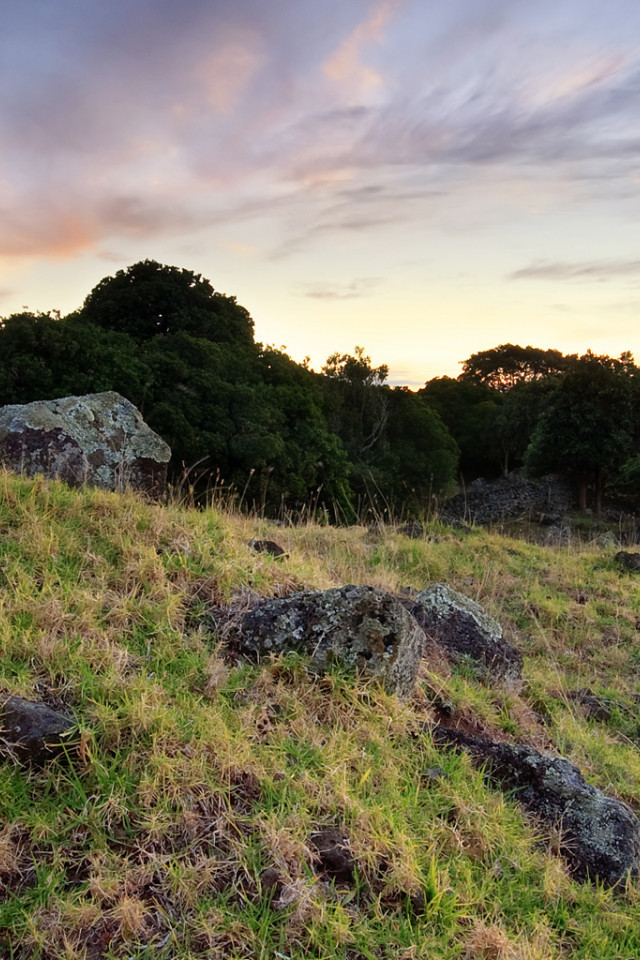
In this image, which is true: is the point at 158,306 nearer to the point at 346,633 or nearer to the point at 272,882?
the point at 346,633

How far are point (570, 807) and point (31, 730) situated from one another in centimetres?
248

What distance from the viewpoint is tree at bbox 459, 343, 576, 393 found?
213 feet

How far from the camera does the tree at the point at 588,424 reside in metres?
31.7

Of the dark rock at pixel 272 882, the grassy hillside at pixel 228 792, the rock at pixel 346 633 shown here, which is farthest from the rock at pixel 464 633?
the dark rock at pixel 272 882

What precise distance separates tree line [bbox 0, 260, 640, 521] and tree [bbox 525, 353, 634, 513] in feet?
0.22

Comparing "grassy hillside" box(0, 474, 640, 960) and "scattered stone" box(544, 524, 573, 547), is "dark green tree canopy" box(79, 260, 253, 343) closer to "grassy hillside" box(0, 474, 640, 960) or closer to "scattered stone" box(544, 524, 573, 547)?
"scattered stone" box(544, 524, 573, 547)

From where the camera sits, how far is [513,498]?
41625mm

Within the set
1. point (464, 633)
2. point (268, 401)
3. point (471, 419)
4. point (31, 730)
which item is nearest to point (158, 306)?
point (268, 401)

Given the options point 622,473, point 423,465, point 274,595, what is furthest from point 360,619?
point 423,465

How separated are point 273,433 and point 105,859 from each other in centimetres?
1582

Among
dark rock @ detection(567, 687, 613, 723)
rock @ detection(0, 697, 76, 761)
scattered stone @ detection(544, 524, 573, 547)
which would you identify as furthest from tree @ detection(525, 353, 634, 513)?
rock @ detection(0, 697, 76, 761)

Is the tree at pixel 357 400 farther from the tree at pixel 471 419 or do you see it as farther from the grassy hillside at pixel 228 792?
the grassy hillside at pixel 228 792

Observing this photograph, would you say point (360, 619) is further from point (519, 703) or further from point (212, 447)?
point (212, 447)

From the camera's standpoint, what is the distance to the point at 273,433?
1797 cm
